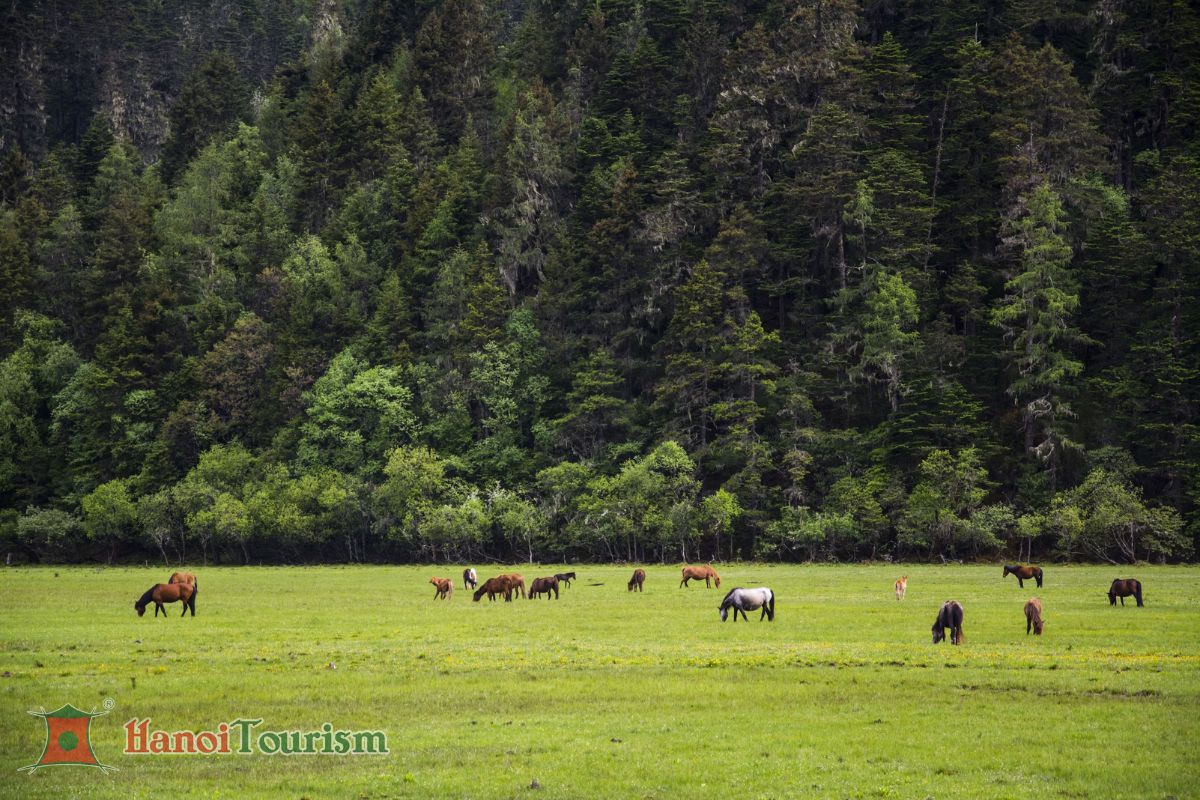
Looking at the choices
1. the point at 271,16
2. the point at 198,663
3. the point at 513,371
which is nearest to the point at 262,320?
the point at 513,371

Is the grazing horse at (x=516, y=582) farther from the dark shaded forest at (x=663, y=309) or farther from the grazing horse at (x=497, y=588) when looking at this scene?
the dark shaded forest at (x=663, y=309)

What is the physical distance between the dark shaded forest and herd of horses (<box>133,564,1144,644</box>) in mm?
23464

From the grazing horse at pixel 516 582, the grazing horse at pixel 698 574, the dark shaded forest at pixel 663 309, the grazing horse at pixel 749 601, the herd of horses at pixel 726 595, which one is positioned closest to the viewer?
the herd of horses at pixel 726 595

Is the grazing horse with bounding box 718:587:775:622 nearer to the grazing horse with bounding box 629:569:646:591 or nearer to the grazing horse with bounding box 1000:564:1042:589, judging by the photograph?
the grazing horse with bounding box 629:569:646:591

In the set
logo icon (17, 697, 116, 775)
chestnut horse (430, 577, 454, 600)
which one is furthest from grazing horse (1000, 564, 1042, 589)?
logo icon (17, 697, 116, 775)

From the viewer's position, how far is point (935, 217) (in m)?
93.6

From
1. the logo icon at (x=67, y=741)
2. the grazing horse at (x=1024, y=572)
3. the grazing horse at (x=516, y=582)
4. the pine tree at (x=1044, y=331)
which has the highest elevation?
the pine tree at (x=1044, y=331)

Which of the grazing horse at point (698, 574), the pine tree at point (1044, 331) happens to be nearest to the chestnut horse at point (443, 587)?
the grazing horse at point (698, 574)

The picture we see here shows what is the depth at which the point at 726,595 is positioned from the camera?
42688 mm

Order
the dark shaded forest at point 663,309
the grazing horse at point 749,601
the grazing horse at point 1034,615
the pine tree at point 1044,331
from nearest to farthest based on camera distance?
the grazing horse at point 1034,615 < the grazing horse at point 749,601 < the pine tree at point 1044,331 < the dark shaded forest at point 663,309

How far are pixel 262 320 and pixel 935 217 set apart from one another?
65344 millimetres

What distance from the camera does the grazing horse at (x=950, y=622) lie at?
3022cm

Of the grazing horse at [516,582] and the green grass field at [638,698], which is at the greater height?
the grazing horse at [516,582]

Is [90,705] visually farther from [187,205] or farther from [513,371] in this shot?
[187,205]
